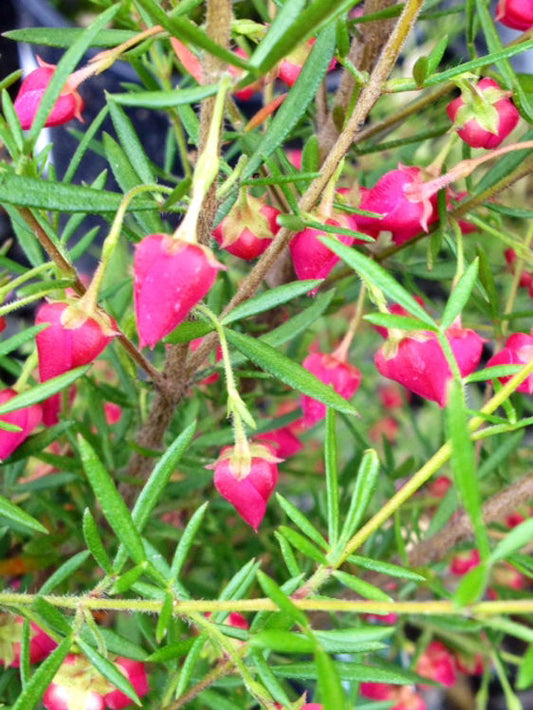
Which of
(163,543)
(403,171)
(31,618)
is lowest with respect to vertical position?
(163,543)

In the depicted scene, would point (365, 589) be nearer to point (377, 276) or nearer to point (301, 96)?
point (377, 276)

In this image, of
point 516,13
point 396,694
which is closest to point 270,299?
point 516,13

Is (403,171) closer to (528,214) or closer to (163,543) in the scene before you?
(528,214)

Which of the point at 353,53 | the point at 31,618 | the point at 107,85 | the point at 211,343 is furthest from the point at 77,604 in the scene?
the point at 107,85

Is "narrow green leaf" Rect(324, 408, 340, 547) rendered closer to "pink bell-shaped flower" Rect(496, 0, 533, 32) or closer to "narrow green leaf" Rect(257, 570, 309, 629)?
"narrow green leaf" Rect(257, 570, 309, 629)

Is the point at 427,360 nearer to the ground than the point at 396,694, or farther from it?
farther from it
